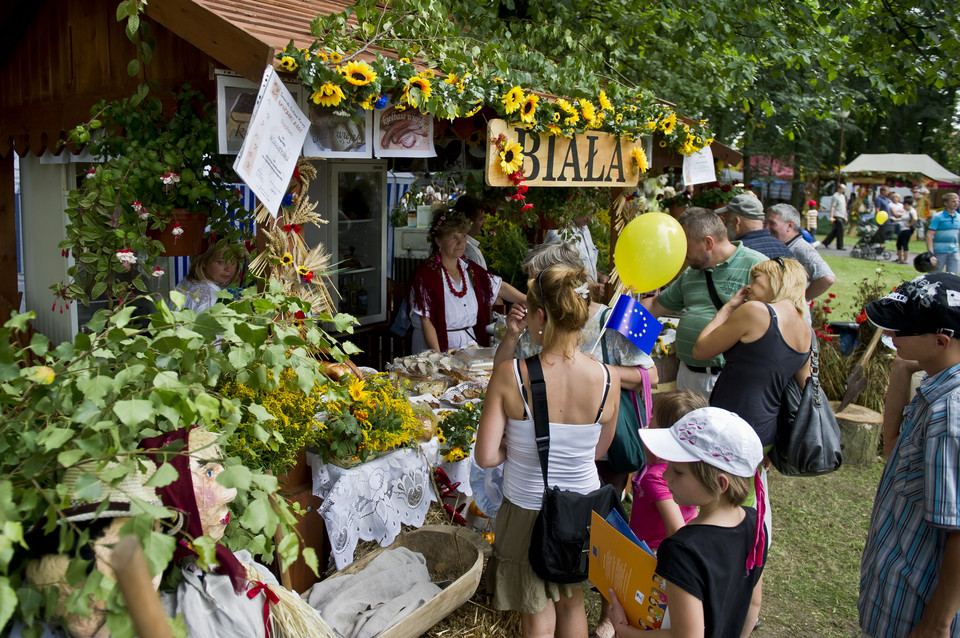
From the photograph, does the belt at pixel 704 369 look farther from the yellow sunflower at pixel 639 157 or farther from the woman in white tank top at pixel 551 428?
the woman in white tank top at pixel 551 428

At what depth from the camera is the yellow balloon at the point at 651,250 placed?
3.61m

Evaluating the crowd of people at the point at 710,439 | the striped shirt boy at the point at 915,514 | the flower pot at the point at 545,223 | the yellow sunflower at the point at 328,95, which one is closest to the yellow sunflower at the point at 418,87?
the yellow sunflower at the point at 328,95

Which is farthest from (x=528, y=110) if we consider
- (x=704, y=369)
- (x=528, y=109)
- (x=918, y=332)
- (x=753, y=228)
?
(x=918, y=332)

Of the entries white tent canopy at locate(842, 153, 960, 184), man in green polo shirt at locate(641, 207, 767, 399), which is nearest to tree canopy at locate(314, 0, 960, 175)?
man in green polo shirt at locate(641, 207, 767, 399)

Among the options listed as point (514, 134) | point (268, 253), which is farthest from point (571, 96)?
point (268, 253)

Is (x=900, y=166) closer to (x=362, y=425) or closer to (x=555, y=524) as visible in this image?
(x=362, y=425)

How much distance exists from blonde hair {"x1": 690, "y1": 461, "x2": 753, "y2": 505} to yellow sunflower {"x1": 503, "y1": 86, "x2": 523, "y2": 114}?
7.72 ft

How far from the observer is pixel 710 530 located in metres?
1.96

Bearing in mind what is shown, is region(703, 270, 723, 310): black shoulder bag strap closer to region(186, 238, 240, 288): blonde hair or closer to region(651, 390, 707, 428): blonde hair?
region(651, 390, 707, 428): blonde hair

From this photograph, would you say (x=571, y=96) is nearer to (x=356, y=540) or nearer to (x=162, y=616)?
(x=356, y=540)

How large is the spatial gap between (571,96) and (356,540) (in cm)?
276

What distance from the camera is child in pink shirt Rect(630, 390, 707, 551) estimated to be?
2.73 metres

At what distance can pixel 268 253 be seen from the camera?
3.11m

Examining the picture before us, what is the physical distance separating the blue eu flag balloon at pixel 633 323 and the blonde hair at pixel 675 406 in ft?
1.31
